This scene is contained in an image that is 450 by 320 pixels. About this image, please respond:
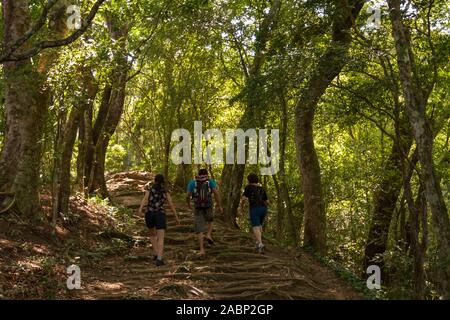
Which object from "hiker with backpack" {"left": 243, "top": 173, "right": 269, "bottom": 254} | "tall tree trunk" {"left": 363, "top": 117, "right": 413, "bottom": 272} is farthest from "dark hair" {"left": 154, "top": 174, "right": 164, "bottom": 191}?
"tall tree trunk" {"left": 363, "top": 117, "right": 413, "bottom": 272}

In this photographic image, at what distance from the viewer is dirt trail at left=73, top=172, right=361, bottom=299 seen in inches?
343

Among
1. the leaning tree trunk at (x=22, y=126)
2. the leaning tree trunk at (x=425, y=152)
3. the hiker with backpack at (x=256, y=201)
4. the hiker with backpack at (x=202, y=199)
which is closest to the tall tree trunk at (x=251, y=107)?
the hiker with backpack at (x=256, y=201)

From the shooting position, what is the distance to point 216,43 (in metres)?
17.2

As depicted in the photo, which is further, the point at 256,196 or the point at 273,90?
the point at 256,196

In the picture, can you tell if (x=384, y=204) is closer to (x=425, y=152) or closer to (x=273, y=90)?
(x=273, y=90)

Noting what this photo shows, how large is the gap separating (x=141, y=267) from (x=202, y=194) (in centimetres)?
206

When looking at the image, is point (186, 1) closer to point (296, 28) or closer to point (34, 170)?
point (296, 28)

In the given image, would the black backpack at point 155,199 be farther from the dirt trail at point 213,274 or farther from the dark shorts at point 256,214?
the dark shorts at point 256,214

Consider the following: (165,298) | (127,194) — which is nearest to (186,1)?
(165,298)

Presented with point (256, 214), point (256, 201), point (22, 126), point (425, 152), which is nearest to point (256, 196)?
point (256, 201)

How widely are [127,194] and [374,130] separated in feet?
36.4

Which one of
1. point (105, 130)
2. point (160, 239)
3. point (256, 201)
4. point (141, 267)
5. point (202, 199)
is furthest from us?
point (105, 130)

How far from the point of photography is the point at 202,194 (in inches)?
448

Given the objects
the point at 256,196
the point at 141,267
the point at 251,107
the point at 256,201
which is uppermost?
the point at 251,107
